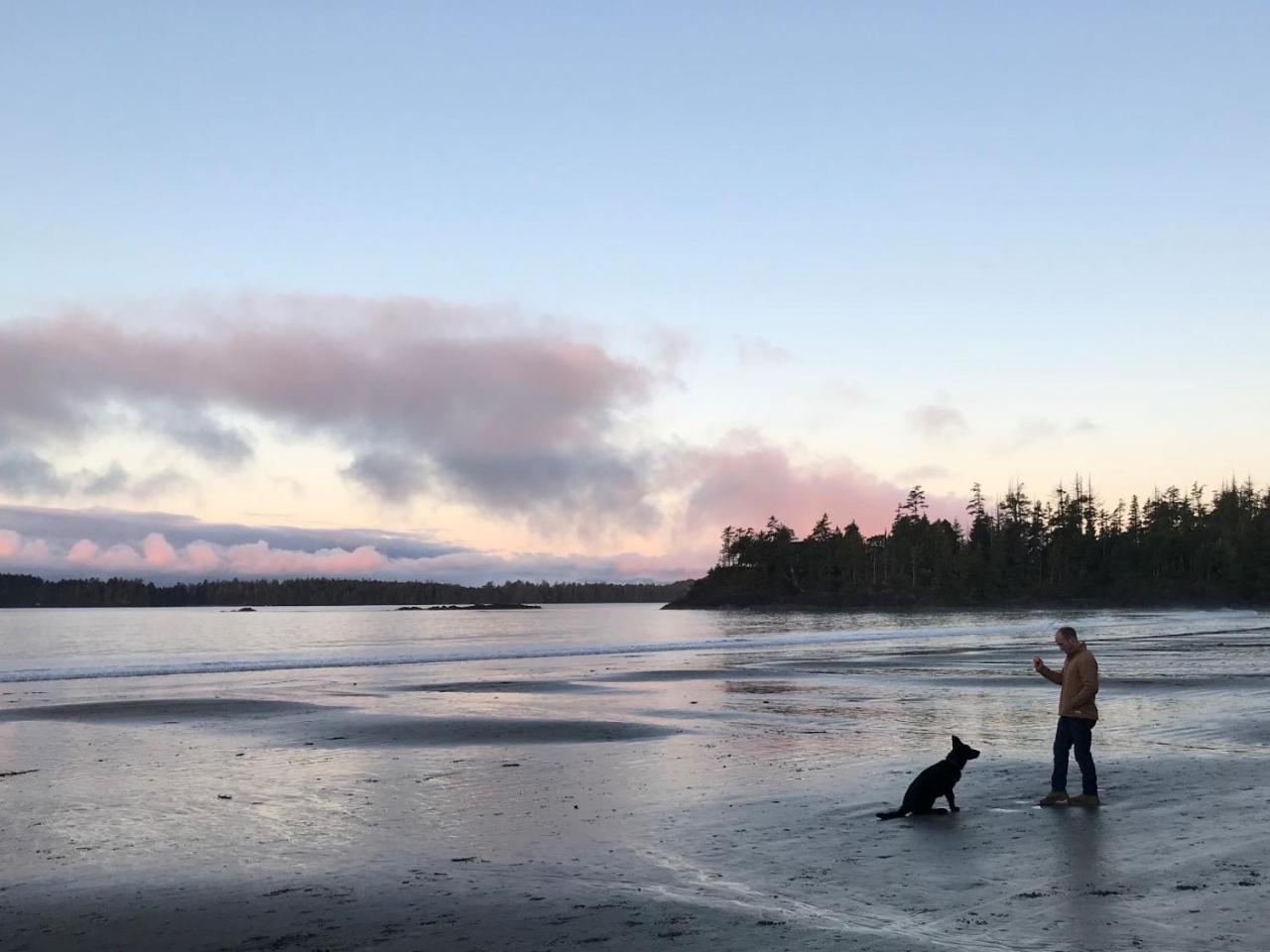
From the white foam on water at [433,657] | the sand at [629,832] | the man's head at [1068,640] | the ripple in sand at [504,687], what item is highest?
the man's head at [1068,640]

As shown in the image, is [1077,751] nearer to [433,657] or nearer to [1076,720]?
[1076,720]

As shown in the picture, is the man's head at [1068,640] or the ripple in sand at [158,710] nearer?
the man's head at [1068,640]

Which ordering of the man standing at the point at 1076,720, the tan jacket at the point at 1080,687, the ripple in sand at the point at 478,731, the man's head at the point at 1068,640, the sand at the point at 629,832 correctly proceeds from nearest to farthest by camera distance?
the sand at the point at 629,832
the man standing at the point at 1076,720
the tan jacket at the point at 1080,687
the man's head at the point at 1068,640
the ripple in sand at the point at 478,731

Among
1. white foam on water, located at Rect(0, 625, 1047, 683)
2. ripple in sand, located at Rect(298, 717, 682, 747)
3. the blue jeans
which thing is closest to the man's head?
the blue jeans

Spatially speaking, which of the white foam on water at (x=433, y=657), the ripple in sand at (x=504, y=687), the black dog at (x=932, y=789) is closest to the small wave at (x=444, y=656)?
the white foam on water at (x=433, y=657)

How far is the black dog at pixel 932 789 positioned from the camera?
12.5m

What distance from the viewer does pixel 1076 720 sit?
1338 cm

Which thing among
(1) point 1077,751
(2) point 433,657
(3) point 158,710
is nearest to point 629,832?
(1) point 1077,751

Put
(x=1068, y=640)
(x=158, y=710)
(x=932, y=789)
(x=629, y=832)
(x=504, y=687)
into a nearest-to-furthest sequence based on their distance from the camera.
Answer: (x=629, y=832) → (x=932, y=789) → (x=1068, y=640) → (x=158, y=710) → (x=504, y=687)

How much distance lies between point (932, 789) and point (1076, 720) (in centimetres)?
229

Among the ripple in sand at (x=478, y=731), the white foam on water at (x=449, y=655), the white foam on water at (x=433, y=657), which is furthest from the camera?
the white foam on water at (x=449, y=655)

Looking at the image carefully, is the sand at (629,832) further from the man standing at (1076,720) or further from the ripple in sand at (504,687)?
the ripple in sand at (504,687)

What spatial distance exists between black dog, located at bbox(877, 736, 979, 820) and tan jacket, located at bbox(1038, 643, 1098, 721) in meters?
1.65

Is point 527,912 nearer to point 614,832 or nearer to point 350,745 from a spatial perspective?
point 614,832
